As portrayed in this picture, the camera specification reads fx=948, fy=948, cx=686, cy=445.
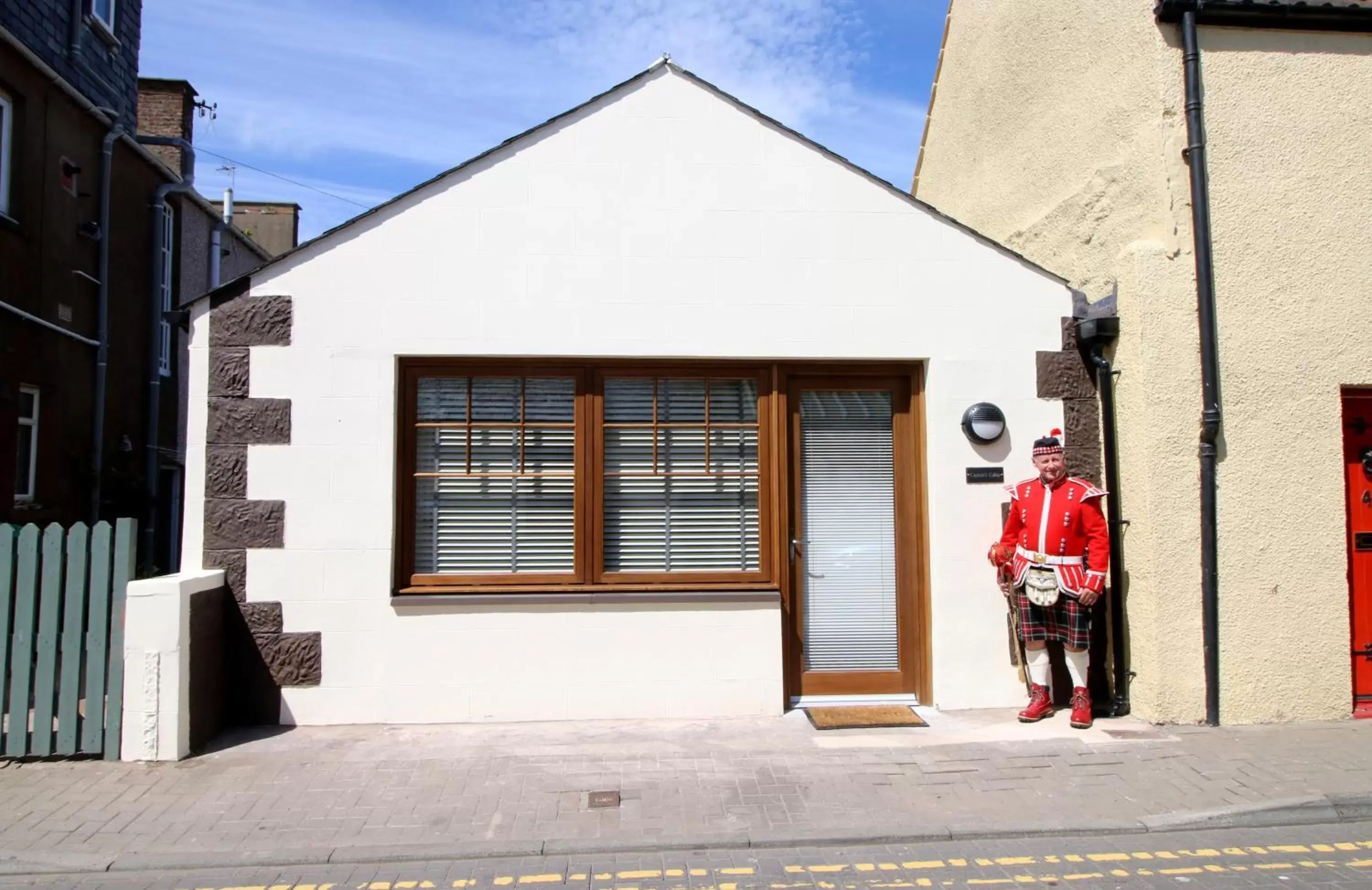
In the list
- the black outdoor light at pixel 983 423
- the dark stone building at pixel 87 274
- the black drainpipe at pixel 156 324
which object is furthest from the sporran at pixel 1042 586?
the black drainpipe at pixel 156 324

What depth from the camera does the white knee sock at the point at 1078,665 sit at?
6137 millimetres

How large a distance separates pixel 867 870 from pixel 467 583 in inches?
132

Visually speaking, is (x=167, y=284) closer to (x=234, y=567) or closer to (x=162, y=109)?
(x=162, y=109)

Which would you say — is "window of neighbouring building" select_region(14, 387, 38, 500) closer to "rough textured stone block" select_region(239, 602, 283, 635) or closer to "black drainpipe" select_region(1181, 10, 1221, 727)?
"rough textured stone block" select_region(239, 602, 283, 635)

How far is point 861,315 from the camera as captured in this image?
654cm

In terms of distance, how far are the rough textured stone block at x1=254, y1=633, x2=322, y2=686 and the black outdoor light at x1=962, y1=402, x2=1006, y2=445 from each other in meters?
4.62

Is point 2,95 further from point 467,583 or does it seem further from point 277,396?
point 467,583

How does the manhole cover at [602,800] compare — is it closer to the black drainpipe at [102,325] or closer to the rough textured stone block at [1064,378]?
the rough textured stone block at [1064,378]

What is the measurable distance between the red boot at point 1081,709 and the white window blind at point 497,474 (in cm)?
340

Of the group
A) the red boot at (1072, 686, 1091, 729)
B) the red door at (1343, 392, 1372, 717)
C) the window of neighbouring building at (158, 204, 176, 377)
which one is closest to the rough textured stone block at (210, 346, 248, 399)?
the red boot at (1072, 686, 1091, 729)

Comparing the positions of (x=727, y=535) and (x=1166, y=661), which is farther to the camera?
(x=727, y=535)

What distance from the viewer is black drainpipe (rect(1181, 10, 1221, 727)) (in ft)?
19.9

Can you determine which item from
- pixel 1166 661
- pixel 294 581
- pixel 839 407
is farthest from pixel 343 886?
pixel 1166 661

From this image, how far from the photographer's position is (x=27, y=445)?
1024 cm
